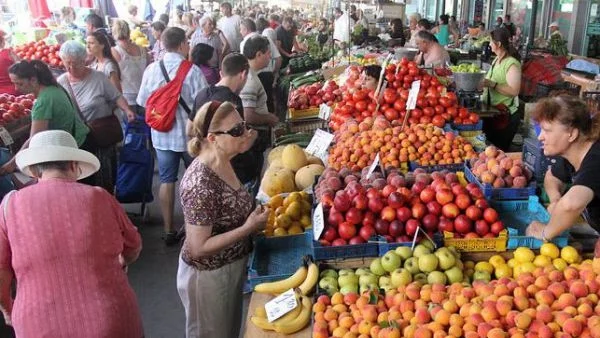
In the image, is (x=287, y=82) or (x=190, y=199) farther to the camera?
(x=287, y=82)

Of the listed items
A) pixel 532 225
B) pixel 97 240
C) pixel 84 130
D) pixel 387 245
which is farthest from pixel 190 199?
pixel 84 130

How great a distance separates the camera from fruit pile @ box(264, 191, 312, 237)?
3.15 m

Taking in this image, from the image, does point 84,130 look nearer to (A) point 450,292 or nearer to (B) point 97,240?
(B) point 97,240

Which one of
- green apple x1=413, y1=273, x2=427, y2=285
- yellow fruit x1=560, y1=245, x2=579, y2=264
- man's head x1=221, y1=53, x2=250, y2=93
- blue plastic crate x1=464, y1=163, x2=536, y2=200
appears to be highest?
man's head x1=221, y1=53, x2=250, y2=93

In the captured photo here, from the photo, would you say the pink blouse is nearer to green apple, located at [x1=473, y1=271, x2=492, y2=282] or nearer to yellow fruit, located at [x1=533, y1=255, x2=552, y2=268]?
green apple, located at [x1=473, y1=271, x2=492, y2=282]

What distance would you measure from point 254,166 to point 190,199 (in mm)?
2018

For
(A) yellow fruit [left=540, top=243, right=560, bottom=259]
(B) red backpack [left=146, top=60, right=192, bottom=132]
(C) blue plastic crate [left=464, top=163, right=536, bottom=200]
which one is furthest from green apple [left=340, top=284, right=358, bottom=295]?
(B) red backpack [left=146, top=60, right=192, bottom=132]

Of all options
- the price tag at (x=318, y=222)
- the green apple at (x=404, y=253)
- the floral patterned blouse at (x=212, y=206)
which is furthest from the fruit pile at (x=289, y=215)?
the green apple at (x=404, y=253)

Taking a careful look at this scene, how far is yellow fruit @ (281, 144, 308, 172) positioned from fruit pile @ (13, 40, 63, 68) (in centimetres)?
518

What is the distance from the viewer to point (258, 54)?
5.05m

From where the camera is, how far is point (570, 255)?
2.55 metres

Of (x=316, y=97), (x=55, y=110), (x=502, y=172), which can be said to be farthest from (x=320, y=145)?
(x=55, y=110)

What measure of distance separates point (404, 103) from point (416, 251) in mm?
2480

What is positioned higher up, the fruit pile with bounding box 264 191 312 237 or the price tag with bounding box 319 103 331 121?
the price tag with bounding box 319 103 331 121
